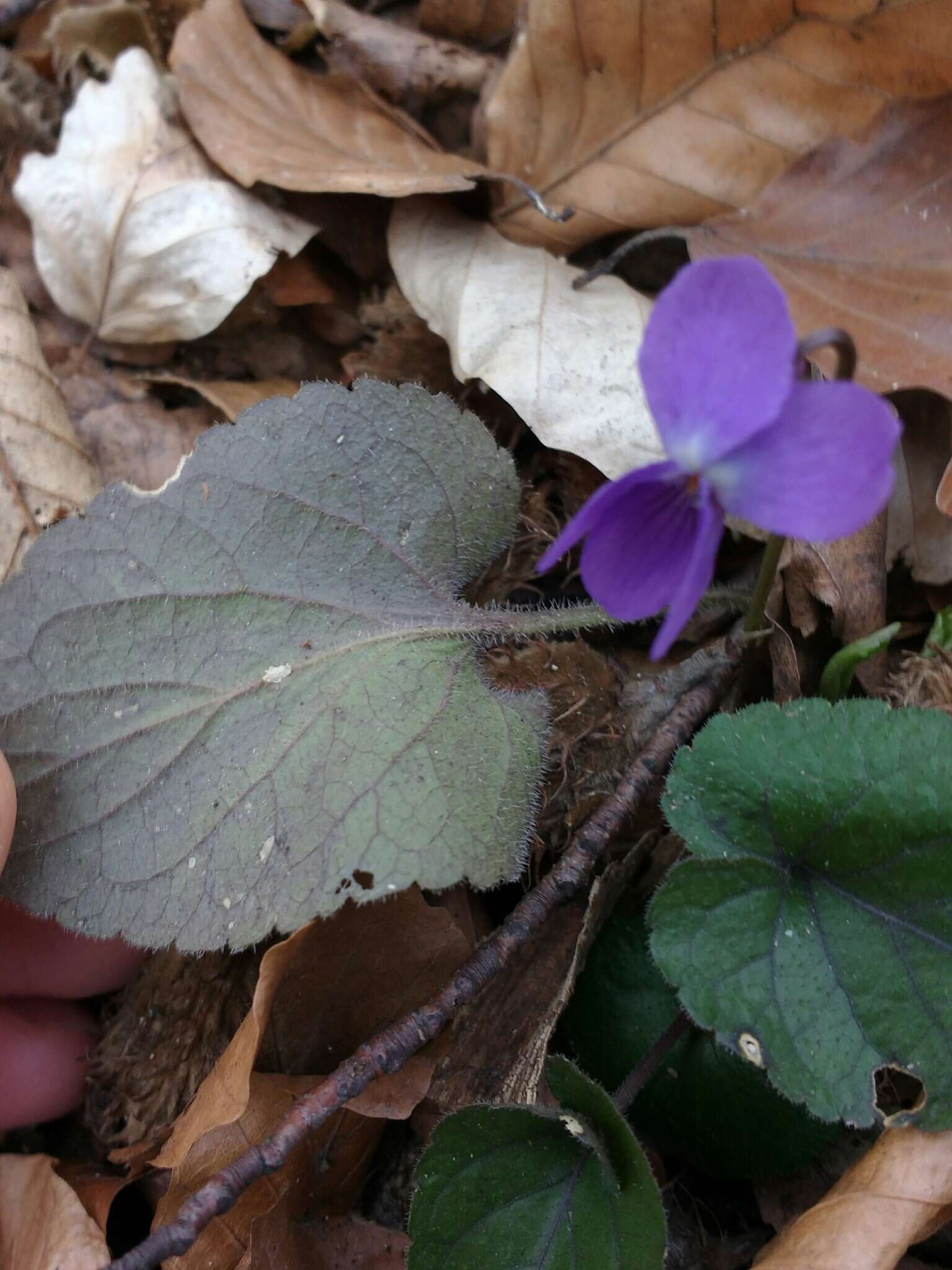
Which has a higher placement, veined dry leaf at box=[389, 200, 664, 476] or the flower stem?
veined dry leaf at box=[389, 200, 664, 476]

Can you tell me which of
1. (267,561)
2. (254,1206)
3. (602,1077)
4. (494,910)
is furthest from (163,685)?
(602,1077)

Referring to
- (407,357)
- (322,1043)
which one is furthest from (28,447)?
(322,1043)

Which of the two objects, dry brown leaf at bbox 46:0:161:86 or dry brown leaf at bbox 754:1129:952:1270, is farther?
dry brown leaf at bbox 46:0:161:86

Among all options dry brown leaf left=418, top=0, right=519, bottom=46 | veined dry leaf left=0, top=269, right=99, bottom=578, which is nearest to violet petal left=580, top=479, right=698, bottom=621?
veined dry leaf left=0, top=269, right=99, bottom=578

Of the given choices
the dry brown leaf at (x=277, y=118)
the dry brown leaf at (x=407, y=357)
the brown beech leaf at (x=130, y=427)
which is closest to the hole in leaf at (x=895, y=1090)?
the dry brown leaf at (x=407, y=357)

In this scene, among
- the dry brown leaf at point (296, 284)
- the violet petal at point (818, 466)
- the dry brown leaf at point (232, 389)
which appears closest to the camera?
the violet petal at point (818, 466)

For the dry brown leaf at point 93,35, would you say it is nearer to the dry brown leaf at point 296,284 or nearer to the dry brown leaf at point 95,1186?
the dry brown leaf at point 296,284

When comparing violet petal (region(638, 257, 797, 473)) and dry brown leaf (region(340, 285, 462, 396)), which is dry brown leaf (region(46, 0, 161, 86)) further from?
violet petal (region(638, 257, 797, 473))

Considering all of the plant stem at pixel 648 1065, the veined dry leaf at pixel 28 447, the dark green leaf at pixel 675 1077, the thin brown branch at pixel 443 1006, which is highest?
the veined dry leaf at pixel 28 447
